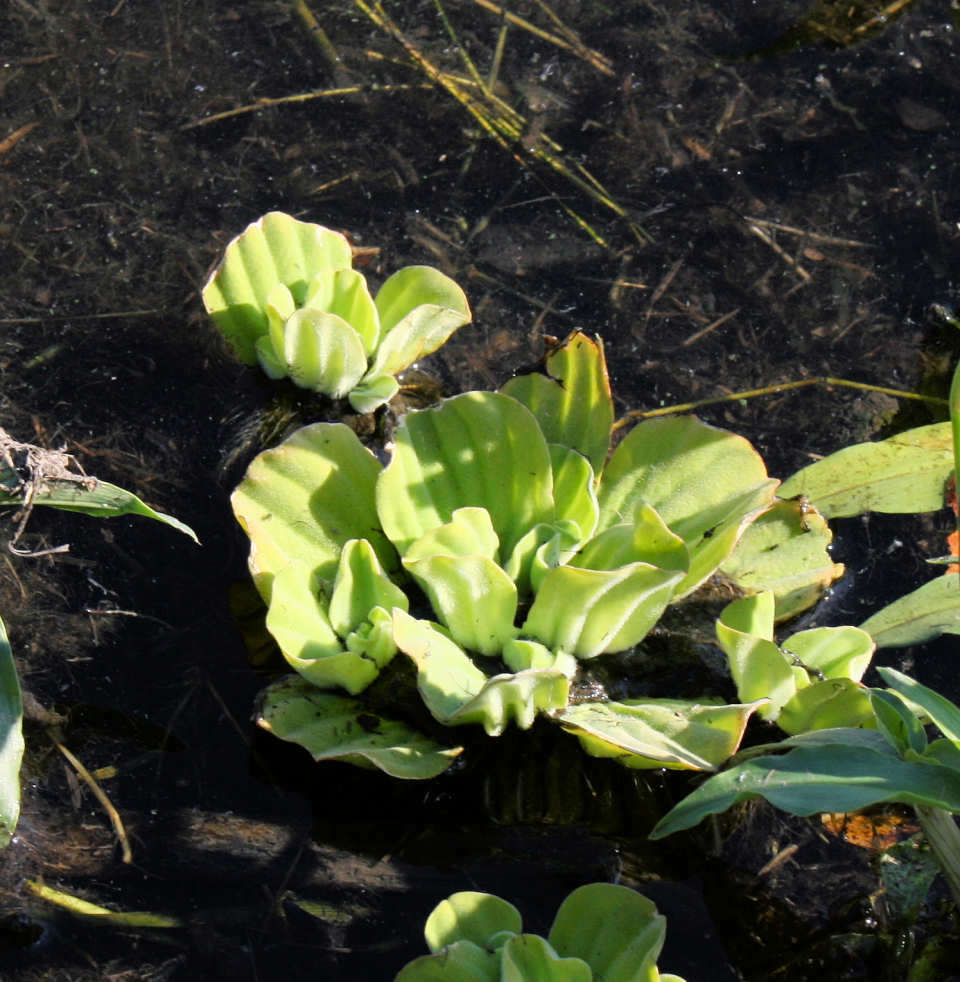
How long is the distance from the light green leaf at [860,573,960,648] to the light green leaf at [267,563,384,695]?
0.71 metres

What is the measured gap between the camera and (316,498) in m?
1.71

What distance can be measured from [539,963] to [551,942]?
0.09 meters

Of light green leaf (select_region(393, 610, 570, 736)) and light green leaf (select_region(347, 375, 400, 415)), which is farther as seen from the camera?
light green leaf (select_region(347, 375, 400, 415))

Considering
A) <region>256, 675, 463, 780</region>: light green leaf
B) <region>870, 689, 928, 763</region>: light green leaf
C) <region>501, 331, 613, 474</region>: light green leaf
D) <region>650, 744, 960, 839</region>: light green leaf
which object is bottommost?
<region>256, 675, 463, 780</region>: light green leaf

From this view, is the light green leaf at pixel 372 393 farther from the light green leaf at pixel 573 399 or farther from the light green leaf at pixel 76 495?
the light green leaf at pixel 76 495

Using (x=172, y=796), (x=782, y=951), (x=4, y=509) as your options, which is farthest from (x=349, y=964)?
(x=4, y=509)

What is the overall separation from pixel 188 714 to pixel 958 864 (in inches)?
39.8

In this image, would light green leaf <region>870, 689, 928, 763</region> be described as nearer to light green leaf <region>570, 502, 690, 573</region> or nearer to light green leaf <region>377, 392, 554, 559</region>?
light green leaf <region>570, 502, 690, 573</region>

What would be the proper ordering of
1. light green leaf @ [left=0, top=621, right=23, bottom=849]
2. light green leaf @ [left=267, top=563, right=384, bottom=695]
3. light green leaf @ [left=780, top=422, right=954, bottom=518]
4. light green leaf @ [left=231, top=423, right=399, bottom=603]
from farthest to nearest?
light green leaf @ [left=780, top=422, right=954, bottom=518] → light green leaf @ [left=231, top=423, right=399, bottom=603] → light green leaf @ [left=267, top=563, right=384, bottom=695] → light green leaf @ [left=0, top=621, right=23, bottom=849]

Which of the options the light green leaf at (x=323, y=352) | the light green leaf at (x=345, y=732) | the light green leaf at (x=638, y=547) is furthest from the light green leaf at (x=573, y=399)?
the light green leaf at (x=345, y=732)

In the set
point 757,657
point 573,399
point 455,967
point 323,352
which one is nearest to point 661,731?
point 757,657

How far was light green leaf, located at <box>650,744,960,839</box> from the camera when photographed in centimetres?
130

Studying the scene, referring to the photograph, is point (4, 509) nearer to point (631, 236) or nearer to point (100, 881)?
point (100, 881)

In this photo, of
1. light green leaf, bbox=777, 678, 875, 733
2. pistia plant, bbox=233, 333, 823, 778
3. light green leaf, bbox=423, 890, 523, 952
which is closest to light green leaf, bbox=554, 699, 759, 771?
pistia plant, bbox=233, 333, 823, 778
